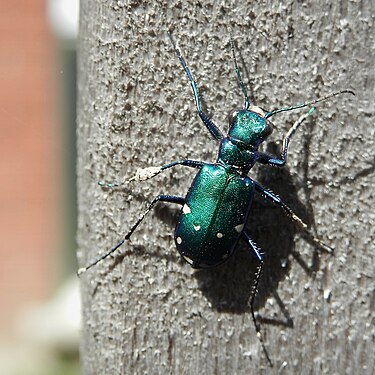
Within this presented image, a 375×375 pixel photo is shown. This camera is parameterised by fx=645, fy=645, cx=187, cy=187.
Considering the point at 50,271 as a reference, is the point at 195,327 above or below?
above

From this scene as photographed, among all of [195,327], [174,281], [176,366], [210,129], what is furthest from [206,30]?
[176,366]

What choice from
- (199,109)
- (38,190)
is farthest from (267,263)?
(38,190)

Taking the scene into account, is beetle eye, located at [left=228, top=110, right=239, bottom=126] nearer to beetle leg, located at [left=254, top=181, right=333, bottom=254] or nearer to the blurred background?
beetle leg, located at [left=254, top=181, right=333, bottom=254]

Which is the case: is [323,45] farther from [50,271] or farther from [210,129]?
[50,271]

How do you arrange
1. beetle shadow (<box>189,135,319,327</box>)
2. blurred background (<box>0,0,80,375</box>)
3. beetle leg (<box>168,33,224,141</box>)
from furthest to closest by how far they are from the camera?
blurred background (<box>0,0,80,375</box>), beetle shadow (<box>189,135,319,327</box>), beetle leg (<box>168,33,224,141</box>)

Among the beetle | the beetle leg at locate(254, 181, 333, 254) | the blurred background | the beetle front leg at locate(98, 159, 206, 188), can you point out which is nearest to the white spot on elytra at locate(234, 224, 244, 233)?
the beetle

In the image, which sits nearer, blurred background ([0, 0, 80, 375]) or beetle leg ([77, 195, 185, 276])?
beetle leg ([77, 195, 185, 276])
